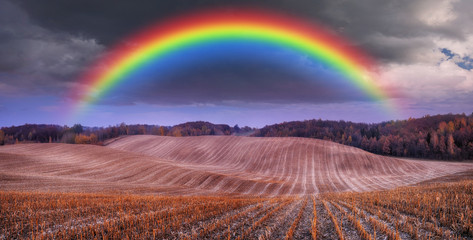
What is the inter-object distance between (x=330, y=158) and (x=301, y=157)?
31.5 ft

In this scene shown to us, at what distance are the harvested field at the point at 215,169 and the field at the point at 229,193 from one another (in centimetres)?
30

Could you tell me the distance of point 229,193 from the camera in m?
41.5

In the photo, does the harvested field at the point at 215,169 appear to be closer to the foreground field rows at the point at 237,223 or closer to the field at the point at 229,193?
the field at the point at 229,193

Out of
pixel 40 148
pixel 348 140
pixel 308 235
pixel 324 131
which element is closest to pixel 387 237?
pixel 308 235

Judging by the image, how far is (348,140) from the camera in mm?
161000

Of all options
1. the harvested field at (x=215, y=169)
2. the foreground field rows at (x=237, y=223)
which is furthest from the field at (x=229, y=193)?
the harvested field at (x=215, y=169)

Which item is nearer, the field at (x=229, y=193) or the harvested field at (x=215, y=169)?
the field at (x=229, y=193)

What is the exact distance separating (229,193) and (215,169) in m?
30.3

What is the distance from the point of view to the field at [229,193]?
1195 cm

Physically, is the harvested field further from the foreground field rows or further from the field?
the foreground field rows

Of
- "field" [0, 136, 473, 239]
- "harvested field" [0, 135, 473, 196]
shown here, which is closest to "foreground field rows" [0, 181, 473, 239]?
"field" [0, 136, 473, 239]

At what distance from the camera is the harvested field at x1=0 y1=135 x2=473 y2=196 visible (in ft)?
140

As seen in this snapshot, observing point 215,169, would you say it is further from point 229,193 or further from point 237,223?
point 237,223

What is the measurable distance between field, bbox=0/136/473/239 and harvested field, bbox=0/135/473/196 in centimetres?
30
